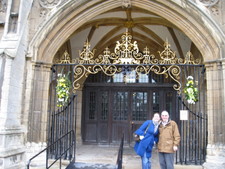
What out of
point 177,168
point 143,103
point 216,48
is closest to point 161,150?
point 177,168

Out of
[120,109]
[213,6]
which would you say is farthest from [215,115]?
[120,109]

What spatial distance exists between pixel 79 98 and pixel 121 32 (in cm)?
325

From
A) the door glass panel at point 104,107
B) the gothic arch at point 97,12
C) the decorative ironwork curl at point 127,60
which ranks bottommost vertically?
the door glass panel at point 104,107

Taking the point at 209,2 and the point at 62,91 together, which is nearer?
the point at 209,2

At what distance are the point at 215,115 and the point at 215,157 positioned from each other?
901mm

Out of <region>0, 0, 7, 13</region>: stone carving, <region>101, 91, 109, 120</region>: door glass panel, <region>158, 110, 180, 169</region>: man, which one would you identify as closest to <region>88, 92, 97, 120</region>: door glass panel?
<region>101, 91, 109, 120</region>: door glass panel

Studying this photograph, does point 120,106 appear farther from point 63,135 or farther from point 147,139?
point 147,139

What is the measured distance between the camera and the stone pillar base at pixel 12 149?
4512 mm

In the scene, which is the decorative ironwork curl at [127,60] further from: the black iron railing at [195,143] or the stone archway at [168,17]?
the black iron railing at [195,143]

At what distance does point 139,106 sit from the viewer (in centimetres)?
1034

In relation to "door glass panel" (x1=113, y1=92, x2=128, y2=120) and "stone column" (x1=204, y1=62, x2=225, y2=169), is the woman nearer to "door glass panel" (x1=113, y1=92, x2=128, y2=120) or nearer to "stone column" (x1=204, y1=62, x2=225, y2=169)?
"stone column" (x1=204, y1=62, x2=225, y2=169)

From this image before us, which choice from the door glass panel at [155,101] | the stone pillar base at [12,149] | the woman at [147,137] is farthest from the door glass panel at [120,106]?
the woman at [147,137]

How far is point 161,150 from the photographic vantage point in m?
4.29

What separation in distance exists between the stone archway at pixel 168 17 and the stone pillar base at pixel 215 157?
15cm
